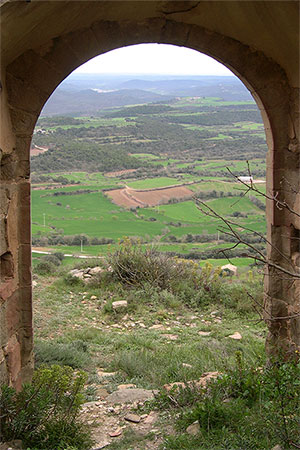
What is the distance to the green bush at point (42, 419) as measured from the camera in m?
3.32

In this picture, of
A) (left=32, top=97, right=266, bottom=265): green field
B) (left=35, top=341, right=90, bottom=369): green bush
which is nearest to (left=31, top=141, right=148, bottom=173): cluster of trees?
(left=32, top=97, right=266, bottom=265): green field

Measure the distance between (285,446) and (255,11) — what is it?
3.14 metres

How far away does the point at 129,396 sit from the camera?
172 inches

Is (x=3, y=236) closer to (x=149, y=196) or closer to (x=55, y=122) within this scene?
(x=149, y=196)

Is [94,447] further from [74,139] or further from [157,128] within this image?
[157,128]

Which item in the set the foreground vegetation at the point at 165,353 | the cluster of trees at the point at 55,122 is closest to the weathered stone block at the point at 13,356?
the foreground vegetation at the point at 165,353

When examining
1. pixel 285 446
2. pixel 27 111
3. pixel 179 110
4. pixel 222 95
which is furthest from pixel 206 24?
pixel 222 95

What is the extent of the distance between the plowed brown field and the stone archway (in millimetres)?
16856

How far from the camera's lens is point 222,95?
63625mm

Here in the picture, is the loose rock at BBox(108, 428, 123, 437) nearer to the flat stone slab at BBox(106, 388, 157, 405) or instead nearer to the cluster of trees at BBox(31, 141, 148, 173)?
the flat stone slab at BBox(106, 388, 157, 405)

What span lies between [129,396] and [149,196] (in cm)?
1871

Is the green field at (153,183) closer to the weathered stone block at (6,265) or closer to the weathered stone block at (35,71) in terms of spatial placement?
the weathered stone block at (35,71)

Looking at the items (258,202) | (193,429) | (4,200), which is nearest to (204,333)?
(193,429)

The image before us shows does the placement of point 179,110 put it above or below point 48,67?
above
